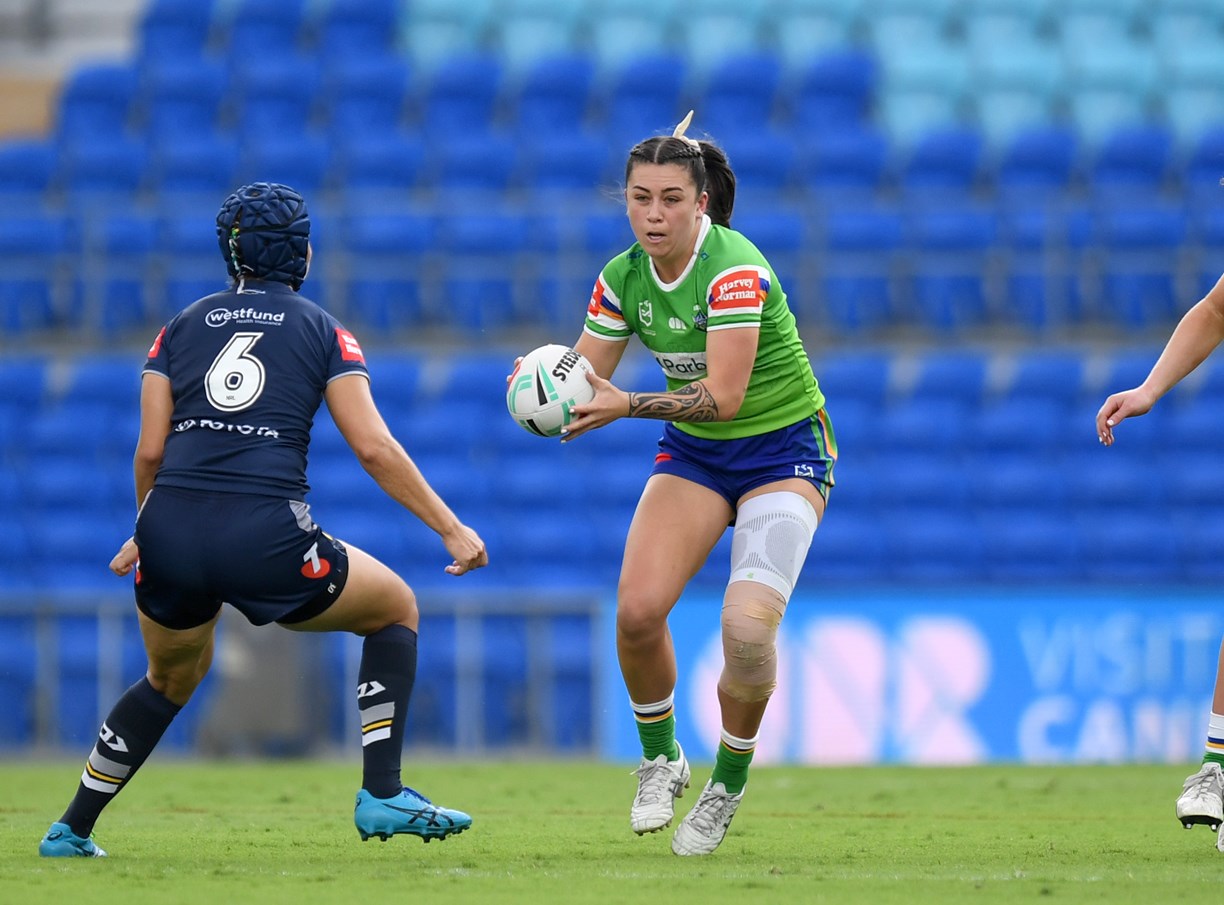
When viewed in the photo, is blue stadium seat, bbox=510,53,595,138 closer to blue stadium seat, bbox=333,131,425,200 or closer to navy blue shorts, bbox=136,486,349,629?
blue stadium seat, bbox=333,131,425,200

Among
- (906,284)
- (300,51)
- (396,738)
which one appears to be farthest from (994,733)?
(300,51)

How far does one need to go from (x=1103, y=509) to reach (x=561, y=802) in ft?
23.0

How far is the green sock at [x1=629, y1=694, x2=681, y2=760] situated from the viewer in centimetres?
621

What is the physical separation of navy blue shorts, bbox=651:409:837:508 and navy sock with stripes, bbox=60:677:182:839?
1.88 metres

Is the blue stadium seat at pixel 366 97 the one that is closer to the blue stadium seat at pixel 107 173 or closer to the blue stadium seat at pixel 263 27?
the blue stadium seat at pixel 263 27

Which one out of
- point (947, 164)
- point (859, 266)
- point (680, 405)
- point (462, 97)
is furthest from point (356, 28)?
point (680, 405)

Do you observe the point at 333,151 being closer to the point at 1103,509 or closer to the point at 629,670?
the point at 1103,509

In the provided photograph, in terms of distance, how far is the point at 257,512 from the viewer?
5316 millimetres

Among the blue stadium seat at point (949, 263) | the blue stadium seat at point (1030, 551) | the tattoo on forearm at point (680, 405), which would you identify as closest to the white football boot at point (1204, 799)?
the tattoo on forearm at point (680, 405)

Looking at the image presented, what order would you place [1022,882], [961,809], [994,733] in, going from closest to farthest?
[1022,882] → [961,809] → [994,733]

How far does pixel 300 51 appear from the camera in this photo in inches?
689

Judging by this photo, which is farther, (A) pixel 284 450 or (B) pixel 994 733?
(B) pixel 994 733

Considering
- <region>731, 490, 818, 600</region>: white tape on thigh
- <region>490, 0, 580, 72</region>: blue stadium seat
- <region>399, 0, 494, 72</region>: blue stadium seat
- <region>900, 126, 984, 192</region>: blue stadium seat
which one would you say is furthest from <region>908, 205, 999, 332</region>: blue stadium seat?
<region>731, 490, 818, 600</region>: white tape on thigh

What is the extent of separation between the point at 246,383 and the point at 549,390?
976 millimetres
